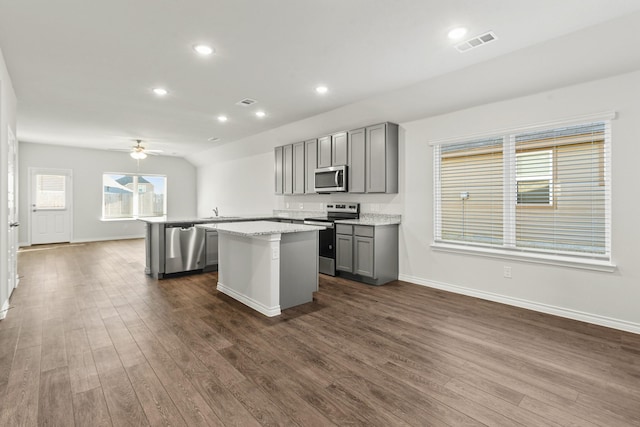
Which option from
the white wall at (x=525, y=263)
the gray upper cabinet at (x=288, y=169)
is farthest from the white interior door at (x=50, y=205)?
the white wall at (x=525, y=263)

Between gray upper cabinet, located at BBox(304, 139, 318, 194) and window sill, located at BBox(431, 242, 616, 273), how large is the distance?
2.57 m

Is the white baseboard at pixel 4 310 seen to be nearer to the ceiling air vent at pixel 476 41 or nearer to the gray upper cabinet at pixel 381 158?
the gray upper cabinet at pixel 381 158

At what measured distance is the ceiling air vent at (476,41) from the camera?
2.79 meters

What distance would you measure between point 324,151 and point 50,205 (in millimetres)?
7799

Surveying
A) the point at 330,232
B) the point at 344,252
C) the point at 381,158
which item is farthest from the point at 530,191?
the point at 330,232

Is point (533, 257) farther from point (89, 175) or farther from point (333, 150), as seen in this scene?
point (89, 175)

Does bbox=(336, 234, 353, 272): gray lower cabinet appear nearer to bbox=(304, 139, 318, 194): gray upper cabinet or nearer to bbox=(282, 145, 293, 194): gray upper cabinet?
bbox=(304, 139, 318, 194): gray upper cabinet

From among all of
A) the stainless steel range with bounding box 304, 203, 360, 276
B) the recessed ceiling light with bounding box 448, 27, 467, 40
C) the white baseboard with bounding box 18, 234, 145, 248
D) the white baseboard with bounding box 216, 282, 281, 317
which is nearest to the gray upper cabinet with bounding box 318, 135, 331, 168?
the stainless steel range with bounding box 304, 203, 360, 276

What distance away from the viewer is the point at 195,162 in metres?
10.6

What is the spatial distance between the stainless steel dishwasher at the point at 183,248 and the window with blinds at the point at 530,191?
3804 mm

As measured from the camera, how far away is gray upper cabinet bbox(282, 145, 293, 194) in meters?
6.57

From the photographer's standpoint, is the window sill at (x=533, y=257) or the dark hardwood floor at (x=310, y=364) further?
the window sill at (x=533, y=257)

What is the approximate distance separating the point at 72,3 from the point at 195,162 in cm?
852

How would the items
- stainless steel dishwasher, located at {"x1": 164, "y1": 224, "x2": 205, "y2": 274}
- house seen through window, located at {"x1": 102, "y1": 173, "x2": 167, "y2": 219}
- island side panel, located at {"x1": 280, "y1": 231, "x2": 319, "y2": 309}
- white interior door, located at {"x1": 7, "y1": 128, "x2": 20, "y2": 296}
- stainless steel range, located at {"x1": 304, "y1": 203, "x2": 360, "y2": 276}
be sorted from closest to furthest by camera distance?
1. island side panel, located at {"x1": 280, "y1": 231, "x2": 319, "y2": 309}
2. white interior door, located at {"x1": 7, "y1": 128, "x2": 20, "y2": 296}
3. stainless steel dishwasher, located at {"x1": 164, "y1": 224, "x2": 205, "y2": 274}
4. stainless steel range, located at {"x1": 304, "y1": 203, "x2": 360, "y2": 276}
5. house seen through window, located at {"x1": 102, "y1": 173, "x2": 167, "y2": 219}
